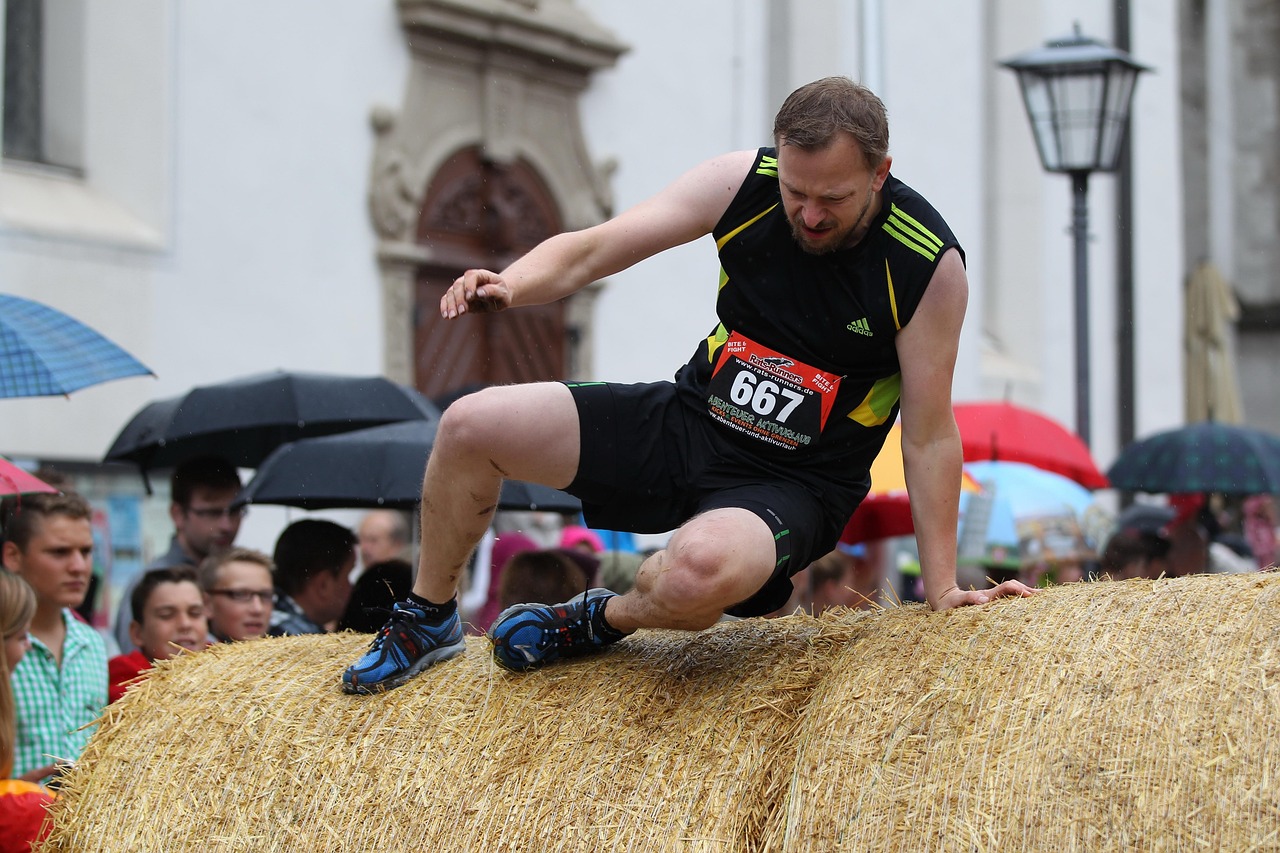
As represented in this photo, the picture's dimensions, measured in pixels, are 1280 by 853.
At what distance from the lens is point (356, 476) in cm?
706

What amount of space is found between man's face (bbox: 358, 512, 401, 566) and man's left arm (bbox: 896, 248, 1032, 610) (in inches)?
198

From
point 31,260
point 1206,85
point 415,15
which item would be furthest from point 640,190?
point 1206,85

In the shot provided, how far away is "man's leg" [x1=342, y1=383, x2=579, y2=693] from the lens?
14.4ft

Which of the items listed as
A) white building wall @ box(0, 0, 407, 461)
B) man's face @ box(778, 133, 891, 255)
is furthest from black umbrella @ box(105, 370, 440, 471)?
man's face @ box(778, 133, 891, 255)

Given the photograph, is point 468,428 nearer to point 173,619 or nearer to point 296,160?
point 173,619

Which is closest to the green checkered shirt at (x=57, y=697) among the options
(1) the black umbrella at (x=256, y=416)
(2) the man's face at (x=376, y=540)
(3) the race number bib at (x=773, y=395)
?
(1) the black umbrella at (x=256, y=416)

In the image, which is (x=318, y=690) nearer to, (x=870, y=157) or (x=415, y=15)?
(x=870, y=157)

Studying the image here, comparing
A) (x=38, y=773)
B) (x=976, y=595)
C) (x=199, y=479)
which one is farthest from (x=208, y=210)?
(x=976, y=595)

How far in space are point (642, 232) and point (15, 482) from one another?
2191 millimetres

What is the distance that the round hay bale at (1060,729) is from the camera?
3.42 meters

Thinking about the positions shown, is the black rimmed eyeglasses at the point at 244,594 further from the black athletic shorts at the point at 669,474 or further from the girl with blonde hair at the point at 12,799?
the black athletic shorts at the point at 669,474

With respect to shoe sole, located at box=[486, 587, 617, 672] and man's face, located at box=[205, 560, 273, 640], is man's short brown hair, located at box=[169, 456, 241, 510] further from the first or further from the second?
shoe sole, located at box=[486, 587, 617, 672]

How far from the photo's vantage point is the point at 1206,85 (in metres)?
26.8

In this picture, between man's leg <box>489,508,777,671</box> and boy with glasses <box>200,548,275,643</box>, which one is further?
boy with glasses <box>200,548,275,643</box>
